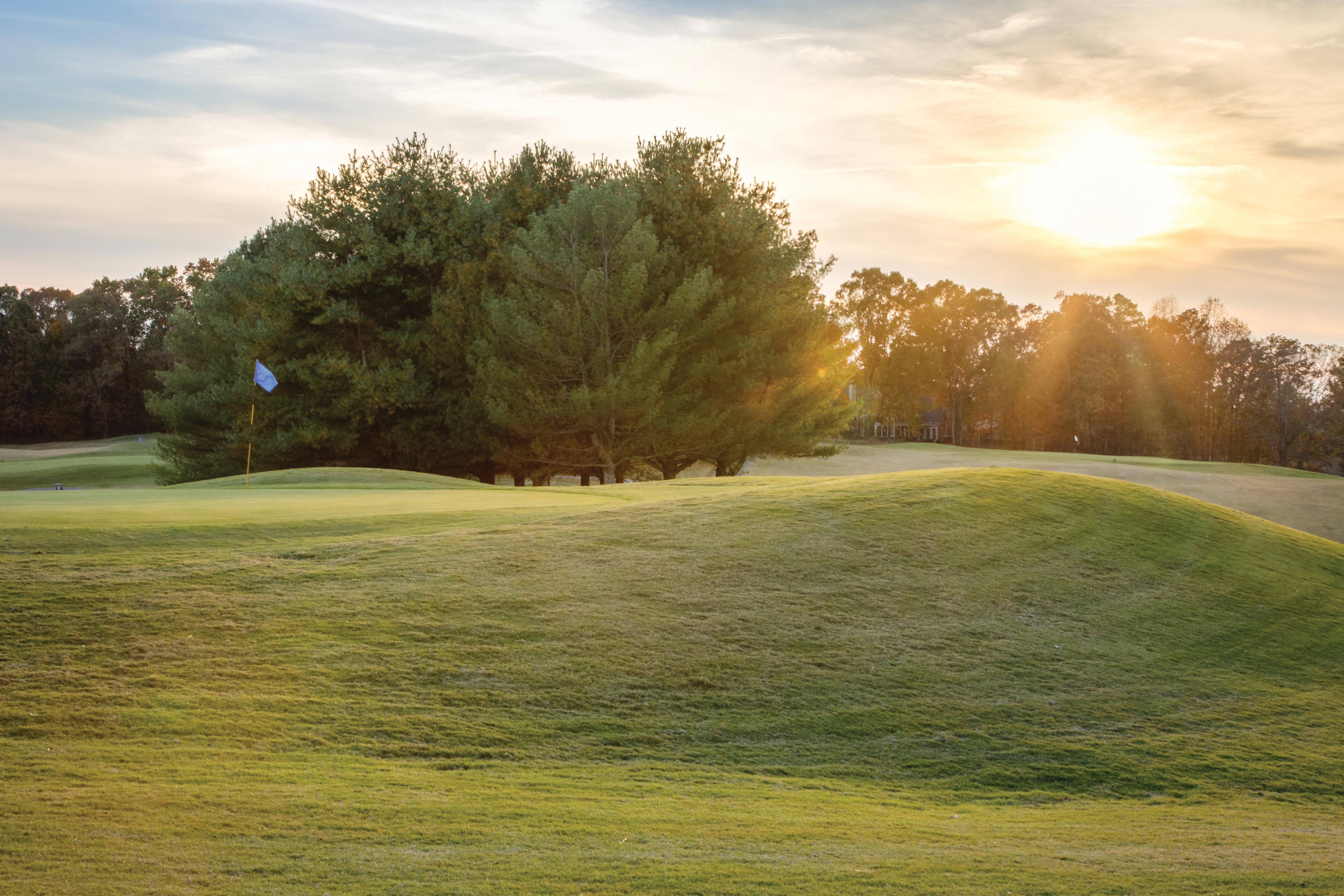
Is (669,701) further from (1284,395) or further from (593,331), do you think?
(1284,395)

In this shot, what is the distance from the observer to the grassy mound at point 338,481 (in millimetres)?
22719

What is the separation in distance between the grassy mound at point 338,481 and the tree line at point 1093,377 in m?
58.7

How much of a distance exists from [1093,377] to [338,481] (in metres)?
72.2

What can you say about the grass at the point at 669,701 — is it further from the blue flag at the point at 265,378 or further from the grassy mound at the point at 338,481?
the grassy mound at the point at 338,481

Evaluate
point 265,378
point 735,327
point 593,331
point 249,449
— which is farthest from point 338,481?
point 735,327

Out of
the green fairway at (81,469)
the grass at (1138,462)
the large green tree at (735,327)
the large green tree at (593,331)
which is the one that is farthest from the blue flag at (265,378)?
the grass at (1138,462)

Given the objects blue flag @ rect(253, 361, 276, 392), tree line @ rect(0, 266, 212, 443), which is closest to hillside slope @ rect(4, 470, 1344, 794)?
blue flag @ rect(253, 361, 276, 392)

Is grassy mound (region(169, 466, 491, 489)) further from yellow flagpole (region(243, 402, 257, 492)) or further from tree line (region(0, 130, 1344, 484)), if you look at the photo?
tree line (region(0, 130, 1344, 484))

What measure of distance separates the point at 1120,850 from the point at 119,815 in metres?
5.80

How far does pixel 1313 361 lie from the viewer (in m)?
79.7

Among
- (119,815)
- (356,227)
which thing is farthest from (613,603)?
(356,227)

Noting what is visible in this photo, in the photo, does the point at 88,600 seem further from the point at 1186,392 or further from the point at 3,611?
the point at 1186,392

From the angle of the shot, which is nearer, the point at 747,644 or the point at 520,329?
the point at 747,644

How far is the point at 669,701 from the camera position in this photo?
26.7 feet
